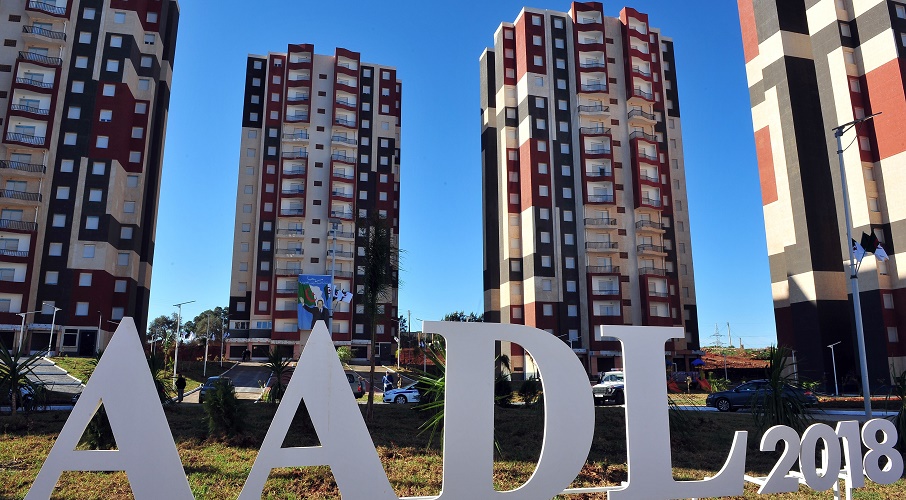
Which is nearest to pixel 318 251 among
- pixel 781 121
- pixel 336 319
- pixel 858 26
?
pixel 336 319

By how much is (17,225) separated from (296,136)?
32.2m

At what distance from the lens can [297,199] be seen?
246 feet

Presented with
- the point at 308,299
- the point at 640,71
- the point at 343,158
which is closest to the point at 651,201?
the point at 640,71

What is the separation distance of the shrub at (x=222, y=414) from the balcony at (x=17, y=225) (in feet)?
164

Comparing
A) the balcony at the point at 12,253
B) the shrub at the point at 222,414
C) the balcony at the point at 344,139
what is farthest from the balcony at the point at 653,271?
the balcony at the point at 12,253

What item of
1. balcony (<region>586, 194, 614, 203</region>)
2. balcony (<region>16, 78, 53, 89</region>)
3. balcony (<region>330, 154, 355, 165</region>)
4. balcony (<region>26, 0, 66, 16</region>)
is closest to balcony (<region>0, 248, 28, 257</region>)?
balcony (<region>16, 78, 53, 89</region>)

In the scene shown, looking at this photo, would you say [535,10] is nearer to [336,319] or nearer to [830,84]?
[830,84]

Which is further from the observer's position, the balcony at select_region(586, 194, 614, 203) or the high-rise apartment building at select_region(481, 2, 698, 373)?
the balcony at select_region(586, 194, 614, 203)

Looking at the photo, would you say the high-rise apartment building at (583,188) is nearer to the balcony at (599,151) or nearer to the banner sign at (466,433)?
the balcony at (599,151)

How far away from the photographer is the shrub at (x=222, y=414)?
1416 centimetres

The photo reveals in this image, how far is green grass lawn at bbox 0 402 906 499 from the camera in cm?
1049

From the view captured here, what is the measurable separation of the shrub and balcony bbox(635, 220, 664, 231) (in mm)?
59277

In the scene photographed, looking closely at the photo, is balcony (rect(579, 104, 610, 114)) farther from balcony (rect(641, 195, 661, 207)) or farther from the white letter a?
the white letter a

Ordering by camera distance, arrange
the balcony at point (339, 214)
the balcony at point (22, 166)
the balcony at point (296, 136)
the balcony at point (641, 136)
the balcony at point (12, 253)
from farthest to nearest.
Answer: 1. the balcony at point (296, 136)
2. the balcony at point (339, 214)
3. the balcony at point (641, 136)
4. the balcony at point (22, 166)
5. the balcony at point (12, 253)
